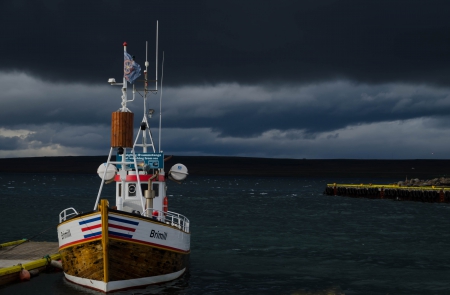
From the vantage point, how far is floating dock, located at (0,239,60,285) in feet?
82.9

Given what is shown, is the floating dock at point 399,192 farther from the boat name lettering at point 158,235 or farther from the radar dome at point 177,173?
the boat name lettering at point 158,235

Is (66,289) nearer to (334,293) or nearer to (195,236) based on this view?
(334,293)

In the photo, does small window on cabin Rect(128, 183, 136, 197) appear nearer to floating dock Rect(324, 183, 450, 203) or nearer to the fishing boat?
the fishing boat

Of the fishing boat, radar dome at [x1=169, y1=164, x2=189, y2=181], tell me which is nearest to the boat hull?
the fishing boat

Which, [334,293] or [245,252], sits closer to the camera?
[334,293]

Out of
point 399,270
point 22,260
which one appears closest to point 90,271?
point 22,260

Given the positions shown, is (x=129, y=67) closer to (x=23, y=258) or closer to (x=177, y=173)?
(x=177, y=173)

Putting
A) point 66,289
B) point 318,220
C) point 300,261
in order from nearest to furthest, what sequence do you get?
point 66,289, point 300,261, point 318,220

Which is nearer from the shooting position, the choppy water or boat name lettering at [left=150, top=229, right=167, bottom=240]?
boat name lettering at [left=150, top=229, right=167, bottom=240]

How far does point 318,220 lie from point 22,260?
140ft

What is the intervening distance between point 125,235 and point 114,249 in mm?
681

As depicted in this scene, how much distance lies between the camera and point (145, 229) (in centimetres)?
2325

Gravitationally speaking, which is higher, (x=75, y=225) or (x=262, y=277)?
(x=75, y=225)

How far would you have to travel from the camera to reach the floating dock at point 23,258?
25.3m
